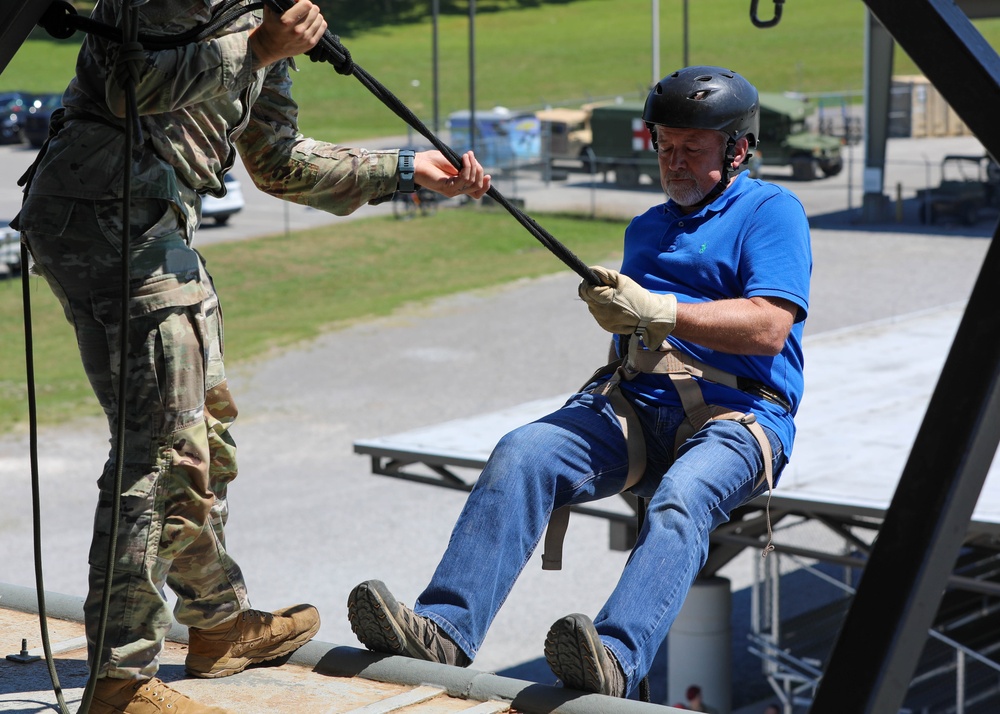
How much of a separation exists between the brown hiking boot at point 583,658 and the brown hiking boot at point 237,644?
2.89ft

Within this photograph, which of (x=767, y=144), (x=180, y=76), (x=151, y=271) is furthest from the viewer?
(x=767, y=144)

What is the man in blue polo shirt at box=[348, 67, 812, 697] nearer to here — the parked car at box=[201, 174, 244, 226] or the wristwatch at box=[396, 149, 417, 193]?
the wristwatch at box=[396, 149, 417, 193]

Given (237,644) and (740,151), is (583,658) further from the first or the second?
(740,151)

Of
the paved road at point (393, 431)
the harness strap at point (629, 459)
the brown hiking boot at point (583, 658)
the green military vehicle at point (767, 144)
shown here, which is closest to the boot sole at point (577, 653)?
the brown hiking boot at point (583, 658)

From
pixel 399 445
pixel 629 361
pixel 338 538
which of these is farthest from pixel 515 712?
pixel 338 538

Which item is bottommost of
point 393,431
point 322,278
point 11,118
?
point 393,431

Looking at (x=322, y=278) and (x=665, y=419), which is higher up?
(x=665, y=419)

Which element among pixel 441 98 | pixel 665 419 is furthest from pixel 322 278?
pixel 441 98

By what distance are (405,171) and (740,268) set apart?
101cm

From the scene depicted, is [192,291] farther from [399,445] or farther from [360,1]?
[360,1]

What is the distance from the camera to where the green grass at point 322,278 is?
20.8m

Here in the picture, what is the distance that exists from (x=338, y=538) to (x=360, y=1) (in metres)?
80.0

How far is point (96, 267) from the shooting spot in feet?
10.2

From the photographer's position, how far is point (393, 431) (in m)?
17.4
